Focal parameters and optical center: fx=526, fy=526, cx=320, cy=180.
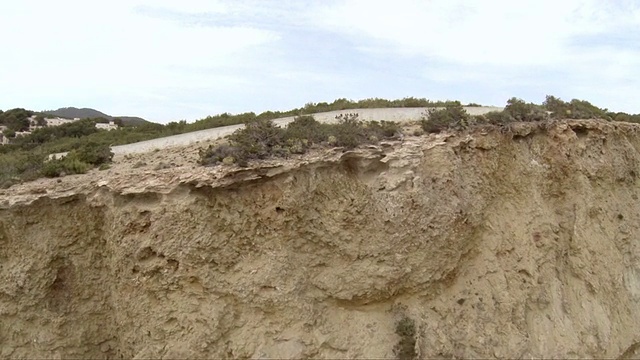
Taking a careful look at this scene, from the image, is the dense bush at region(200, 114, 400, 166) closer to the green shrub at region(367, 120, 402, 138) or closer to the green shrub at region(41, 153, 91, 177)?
the green shrub at region(367, 120, 402, 138)

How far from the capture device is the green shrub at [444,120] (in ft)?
39.0

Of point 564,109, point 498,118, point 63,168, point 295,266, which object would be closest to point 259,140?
point 295,266

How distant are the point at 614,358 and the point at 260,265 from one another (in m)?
8.05

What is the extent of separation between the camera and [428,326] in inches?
393

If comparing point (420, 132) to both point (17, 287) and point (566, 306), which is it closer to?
point (566, 306)

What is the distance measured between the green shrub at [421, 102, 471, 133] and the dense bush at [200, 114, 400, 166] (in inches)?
28.1

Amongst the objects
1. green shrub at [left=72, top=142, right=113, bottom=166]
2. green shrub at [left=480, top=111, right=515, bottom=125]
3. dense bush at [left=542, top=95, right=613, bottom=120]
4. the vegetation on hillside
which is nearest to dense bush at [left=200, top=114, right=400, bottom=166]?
the vegetation on hillside

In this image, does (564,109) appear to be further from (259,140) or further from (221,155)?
(221,155)

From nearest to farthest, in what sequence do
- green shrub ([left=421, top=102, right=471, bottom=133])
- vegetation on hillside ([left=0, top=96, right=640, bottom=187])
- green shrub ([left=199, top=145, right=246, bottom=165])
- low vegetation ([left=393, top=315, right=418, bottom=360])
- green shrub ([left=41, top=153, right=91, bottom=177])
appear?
low vegetation ([left=393, top=315, right=418, bottom=360]) → green shrub ([left=199, top=145, right=246, bottom=165]) → vegetation on hillside ([left=0, top=96, right=640, bottom=187]) → green shrub ([left=41, top=153, right=91, bottom=177]) → green shrub ([left=421, top=102, right=471, bottom=133])

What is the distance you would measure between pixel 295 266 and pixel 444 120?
5.01 meters

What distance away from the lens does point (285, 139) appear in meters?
11.0

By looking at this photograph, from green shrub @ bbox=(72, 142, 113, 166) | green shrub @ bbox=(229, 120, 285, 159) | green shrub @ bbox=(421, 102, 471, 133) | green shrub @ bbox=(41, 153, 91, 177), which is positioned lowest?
green shrub @ bbox=(41, 153, 91, 177)

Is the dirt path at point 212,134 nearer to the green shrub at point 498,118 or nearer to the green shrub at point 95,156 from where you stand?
the green shrub at point 95,156

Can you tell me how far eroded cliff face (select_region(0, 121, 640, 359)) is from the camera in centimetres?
933
